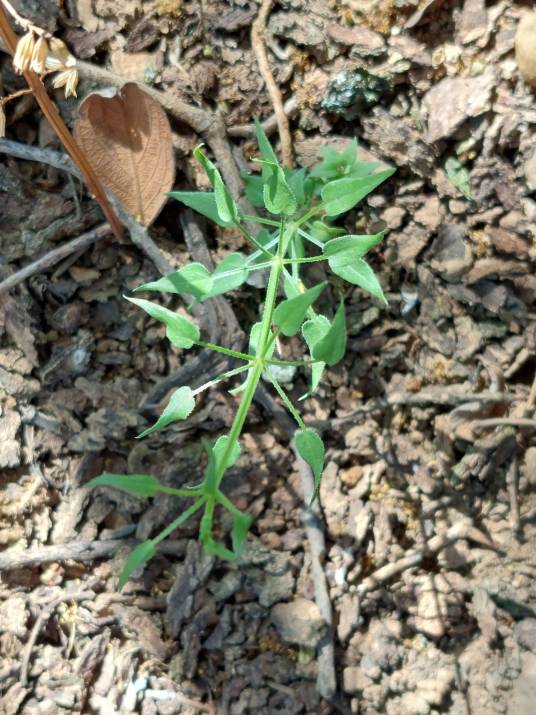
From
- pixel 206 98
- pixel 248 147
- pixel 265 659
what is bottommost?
pixel 265 659

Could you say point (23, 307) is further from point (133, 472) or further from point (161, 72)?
point (161, 72)

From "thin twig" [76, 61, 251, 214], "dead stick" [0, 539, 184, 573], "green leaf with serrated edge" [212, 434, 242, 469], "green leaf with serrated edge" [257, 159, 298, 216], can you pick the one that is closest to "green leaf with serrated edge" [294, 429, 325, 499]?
"green leaf with serrated edge" [212, 434, 242, 469]

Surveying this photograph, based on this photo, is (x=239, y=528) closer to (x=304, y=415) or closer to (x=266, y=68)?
(x=304, y=415)

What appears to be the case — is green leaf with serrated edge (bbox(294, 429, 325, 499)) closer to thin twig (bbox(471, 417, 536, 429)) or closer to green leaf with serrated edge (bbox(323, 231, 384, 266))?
green leaf with serrated edge (bbox(323, 231, 384, 266))

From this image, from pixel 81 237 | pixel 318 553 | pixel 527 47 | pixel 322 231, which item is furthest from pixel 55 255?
pixel 527 47

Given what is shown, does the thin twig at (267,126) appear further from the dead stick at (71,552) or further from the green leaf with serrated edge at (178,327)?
the dead stick at (71,552)

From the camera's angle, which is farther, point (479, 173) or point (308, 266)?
point (308, 266)

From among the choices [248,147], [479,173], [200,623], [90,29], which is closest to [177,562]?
[200,623]
